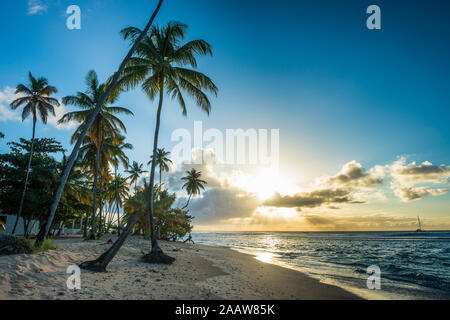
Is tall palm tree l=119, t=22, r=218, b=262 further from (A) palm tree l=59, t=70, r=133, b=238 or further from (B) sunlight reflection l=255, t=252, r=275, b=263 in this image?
(B) sunlight reflection l=255, t=252, r=275, b=263

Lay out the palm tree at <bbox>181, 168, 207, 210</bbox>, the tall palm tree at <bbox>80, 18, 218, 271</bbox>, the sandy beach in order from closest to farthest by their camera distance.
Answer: the sandy beach < the tall palm tree at <bbox>80, 18, 218, 271</bbox> < the palm tree at <bbox>181, 168, 207, 210</bbox>

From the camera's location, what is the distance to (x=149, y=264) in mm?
10953

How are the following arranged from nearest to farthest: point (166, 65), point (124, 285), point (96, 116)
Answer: point (124, 285) → point (166, 65) → point (96, 116)

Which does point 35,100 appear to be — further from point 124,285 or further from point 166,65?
point 124,285

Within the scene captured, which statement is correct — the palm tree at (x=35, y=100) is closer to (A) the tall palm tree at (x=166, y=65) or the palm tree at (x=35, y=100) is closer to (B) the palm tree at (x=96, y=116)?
(B) the palm tree at (x=96, y=116)

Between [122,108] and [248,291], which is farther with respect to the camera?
[122,108]

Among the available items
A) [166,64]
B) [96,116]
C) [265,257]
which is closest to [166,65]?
[166,64]

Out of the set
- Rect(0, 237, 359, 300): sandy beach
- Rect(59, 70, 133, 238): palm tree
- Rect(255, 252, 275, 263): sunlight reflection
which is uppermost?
Rect(59, 70, 133, 238): palm tree

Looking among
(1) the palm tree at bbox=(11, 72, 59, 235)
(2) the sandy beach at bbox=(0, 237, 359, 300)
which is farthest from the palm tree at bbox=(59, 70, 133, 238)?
(2) the sandy beach at bbox=(0, 237, 359, 300)

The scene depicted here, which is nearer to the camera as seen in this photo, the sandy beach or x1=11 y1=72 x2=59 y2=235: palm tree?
the sandy beach

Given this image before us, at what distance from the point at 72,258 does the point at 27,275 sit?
3758mm
